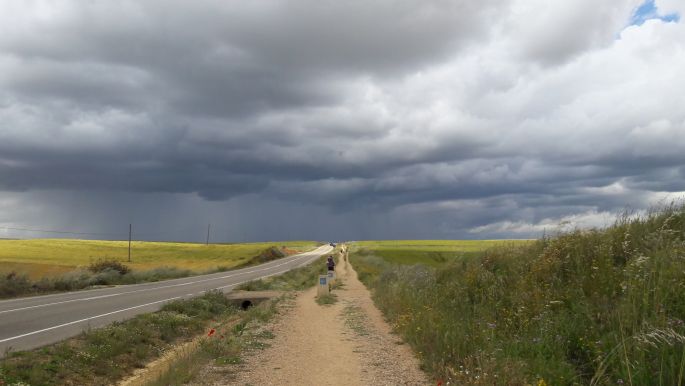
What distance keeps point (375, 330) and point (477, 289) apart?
11.5ft

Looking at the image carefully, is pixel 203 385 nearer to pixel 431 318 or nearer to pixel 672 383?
pixel 431 318

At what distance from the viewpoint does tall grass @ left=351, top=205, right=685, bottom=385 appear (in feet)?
19.9

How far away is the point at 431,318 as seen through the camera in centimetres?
1138

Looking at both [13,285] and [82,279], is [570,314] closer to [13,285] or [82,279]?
[13,285]

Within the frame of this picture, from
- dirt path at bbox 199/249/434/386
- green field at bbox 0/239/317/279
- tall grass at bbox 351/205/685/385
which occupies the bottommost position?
green field at bbox 0/239/317/279

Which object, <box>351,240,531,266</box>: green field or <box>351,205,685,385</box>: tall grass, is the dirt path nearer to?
<box>351,205,685,385</box>: tall grass

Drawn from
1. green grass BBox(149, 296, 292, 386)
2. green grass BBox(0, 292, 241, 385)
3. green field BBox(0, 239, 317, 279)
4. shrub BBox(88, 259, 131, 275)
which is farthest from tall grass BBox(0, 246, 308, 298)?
green grass BBox(149, 296, 292, 386)

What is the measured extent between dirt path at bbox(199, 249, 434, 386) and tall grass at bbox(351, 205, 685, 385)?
564mm

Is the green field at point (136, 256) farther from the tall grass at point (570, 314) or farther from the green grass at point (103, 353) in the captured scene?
the tall grass at point (570, 314)

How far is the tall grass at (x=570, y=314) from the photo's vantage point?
6.07m

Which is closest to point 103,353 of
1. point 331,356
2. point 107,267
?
point 331,356

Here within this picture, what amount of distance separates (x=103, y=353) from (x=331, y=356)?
6484mm

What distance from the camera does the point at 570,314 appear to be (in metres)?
8.55

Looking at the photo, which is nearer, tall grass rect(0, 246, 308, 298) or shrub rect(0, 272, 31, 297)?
shrub rect(0, 272, 31, 297)
